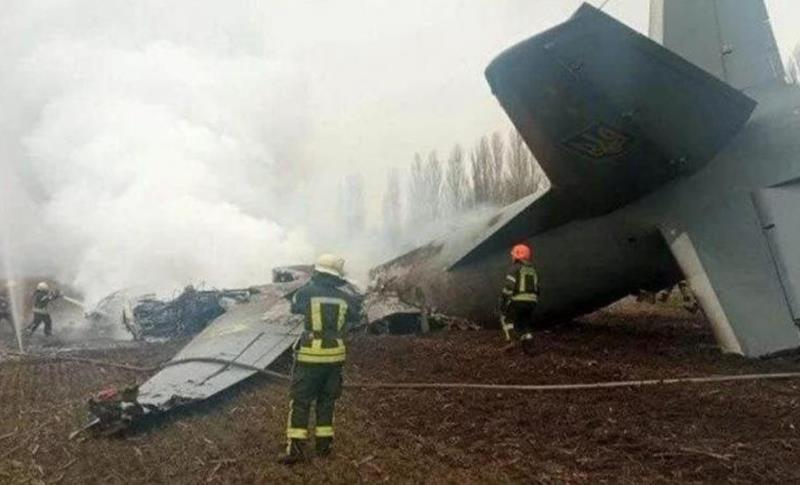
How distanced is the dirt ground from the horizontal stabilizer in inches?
99.2

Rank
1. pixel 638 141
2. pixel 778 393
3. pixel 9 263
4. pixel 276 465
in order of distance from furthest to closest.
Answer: pixel 9 263
pixel 638 141
pixel 778 393
pixel 276 465

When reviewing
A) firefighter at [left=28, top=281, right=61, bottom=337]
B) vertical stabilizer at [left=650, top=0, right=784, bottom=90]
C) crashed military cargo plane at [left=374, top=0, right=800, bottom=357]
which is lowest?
firefighter at [left=28, top=281, right=61, bottom=337]

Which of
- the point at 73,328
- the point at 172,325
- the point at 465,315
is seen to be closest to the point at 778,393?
the point at 465,315

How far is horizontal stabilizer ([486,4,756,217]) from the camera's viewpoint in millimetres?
7543

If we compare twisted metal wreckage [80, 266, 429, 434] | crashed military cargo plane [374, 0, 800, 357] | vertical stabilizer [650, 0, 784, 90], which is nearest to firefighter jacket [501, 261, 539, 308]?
crashed military cargo plane [374, 0, 800, 357]

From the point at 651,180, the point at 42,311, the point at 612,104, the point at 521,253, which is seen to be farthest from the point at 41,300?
the point at 612,104

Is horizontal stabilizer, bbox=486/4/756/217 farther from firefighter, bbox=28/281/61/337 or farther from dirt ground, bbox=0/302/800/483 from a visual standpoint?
firefighter, bbox=28/281/61/337

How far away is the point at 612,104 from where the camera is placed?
8.08 meters

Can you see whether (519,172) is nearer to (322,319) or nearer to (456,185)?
(456,185)

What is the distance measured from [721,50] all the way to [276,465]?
8.56 meters

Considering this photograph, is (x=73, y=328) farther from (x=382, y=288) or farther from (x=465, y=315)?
(x=465, y=315)

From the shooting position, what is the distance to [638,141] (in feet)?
28.2

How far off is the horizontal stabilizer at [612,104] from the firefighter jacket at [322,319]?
3.50m

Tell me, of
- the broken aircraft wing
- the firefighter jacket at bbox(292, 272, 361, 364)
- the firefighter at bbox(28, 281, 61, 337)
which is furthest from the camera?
the firefighter at bbox(28, 281, 61, 337)
